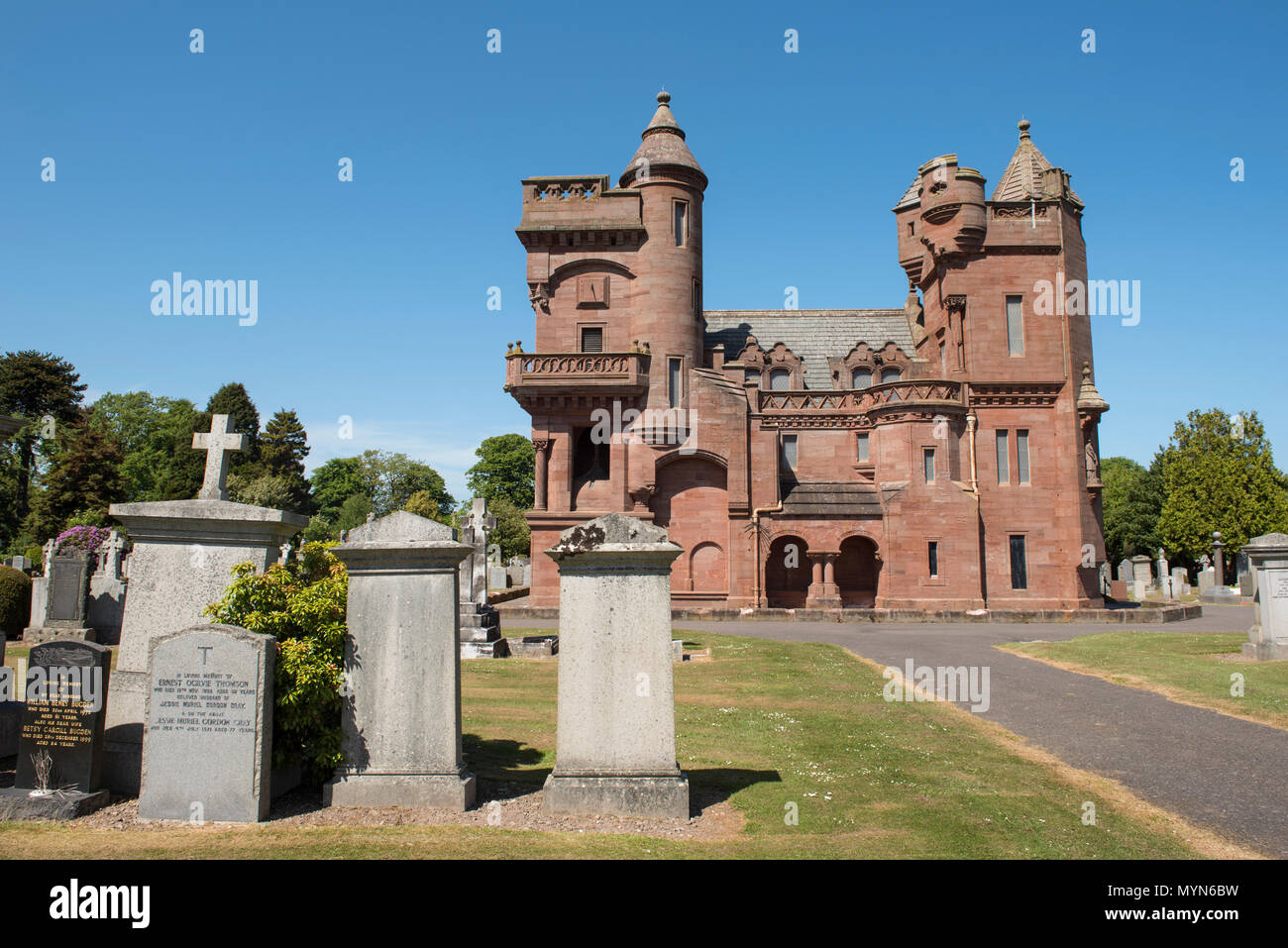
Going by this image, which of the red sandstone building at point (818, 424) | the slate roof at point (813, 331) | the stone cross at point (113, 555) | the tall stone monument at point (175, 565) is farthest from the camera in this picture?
the slate roof at point (813, 331)

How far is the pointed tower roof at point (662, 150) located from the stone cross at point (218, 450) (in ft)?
98.1

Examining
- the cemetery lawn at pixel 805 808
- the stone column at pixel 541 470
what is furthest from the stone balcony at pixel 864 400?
the cemetery lawn at pixel 805 808

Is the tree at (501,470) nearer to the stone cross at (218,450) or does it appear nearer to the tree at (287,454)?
the tree at (287,454)

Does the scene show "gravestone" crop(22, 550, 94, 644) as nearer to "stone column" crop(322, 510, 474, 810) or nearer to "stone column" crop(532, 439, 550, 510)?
"stone column" crop(532, 439, 550, 510)

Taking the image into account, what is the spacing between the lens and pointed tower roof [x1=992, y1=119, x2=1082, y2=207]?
113ft

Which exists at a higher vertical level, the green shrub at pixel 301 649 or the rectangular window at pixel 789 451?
the rectangular window at pixel 789 451

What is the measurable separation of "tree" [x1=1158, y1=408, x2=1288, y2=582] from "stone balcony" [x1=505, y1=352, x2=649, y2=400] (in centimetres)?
4380

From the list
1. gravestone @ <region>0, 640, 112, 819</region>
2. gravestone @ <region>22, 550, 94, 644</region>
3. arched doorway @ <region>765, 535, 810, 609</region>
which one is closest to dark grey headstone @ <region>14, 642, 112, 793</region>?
gravestone @ <region>0, 640, 112, 819</region>

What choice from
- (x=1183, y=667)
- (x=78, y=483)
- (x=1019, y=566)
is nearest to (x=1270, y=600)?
(x=1183, y=667)

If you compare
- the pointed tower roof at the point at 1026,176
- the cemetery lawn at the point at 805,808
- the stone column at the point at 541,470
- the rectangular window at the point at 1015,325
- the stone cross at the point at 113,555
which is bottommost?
the cemetery lawn at the point at 805,808

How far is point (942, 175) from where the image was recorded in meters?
33.9

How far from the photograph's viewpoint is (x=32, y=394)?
55781 mm

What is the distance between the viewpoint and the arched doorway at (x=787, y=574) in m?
34.1
